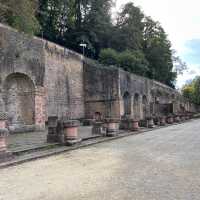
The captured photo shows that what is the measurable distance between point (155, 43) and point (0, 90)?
112 ft

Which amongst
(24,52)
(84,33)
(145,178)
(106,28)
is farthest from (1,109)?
(106,28)

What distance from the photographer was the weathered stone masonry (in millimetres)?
14383

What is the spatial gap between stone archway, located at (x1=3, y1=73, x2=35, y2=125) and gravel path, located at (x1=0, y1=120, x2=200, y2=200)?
7080mm

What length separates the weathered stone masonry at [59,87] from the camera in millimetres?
14383

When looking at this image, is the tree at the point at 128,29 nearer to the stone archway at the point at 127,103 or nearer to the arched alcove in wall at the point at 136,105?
the arched alcove in wall at the point at 136,105

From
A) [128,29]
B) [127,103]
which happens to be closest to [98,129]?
[127,103]

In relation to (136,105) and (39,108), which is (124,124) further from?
(136,105)

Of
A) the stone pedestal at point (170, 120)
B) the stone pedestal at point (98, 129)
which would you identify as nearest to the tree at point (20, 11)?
the stone pedestal at point (98, 129)

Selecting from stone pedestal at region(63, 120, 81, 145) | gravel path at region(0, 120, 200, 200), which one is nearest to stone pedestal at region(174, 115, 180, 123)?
stone pedestal at region(63, 120, 81, 145)

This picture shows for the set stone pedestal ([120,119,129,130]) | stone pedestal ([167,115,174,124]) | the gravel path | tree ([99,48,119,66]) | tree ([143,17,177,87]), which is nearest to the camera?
the gravel path

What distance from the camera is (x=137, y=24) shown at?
130 feet

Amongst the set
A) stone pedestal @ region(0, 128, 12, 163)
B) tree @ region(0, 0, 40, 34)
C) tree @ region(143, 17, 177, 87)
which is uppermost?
tree @ region(143, 17, 177, 87)

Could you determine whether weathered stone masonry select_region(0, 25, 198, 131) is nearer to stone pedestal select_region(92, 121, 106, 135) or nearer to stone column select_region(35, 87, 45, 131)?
stone column select_region(35, 87, 45, 131)

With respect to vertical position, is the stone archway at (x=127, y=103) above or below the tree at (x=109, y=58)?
below
